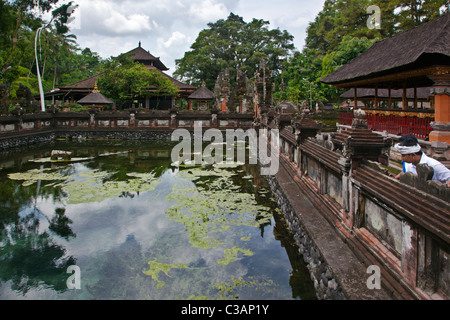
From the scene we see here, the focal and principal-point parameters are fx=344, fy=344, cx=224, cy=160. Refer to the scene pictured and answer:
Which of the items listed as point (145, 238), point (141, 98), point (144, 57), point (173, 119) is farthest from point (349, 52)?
point (145, 238)

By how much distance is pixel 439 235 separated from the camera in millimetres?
2672

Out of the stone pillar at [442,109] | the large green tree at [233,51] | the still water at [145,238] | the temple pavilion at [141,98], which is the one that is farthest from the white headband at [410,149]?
the large green tree at [233,51]

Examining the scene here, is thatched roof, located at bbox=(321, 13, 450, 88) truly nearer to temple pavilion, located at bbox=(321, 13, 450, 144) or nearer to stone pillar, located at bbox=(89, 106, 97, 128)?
temple pavilion, located at bbox=(321, 13, 450, 144)

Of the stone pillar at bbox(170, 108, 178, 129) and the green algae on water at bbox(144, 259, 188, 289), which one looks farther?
the stone pillar at bbox(170, 108, 178, 129)

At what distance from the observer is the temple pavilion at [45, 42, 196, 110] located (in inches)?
1340

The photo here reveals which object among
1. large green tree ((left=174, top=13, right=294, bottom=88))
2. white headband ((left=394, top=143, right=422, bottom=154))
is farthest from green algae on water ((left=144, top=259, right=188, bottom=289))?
large green tree ((left=174, top=13, right=294, bottom=88))

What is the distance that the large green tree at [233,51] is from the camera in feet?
163

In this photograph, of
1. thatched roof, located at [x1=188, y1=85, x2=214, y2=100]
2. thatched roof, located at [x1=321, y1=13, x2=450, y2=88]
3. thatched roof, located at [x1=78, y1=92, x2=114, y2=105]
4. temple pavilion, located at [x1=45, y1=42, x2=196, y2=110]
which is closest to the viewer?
thatched roof, located at [x1=321, y1=13, x2=450, y2=88]

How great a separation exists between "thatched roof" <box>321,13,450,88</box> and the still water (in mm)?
5497

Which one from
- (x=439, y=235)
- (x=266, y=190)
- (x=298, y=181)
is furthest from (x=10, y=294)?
(x=266, y=190)

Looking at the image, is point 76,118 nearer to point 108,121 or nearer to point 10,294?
point 108,121

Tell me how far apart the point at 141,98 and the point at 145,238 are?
3063 cm

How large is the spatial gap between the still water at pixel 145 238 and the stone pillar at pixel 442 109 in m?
5.04

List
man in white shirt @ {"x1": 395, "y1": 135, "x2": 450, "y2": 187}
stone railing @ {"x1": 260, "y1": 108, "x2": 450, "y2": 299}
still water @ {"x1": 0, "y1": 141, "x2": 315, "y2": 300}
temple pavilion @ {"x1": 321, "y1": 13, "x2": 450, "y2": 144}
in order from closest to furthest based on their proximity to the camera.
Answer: stone railing @ {"x1": 260, "y1": 108, "x2": 450, "y2": 299}, man in white shirt @ {"x1": 395, "y1": 135, "x2": 450, "y2": 187}, still water @ {"x1": 0, "y1": 141, "x2": 315, "y2": 300}, temple pavilion @ {"x1": 321, "y1": 13, "x2": 450, "y2": 144}
